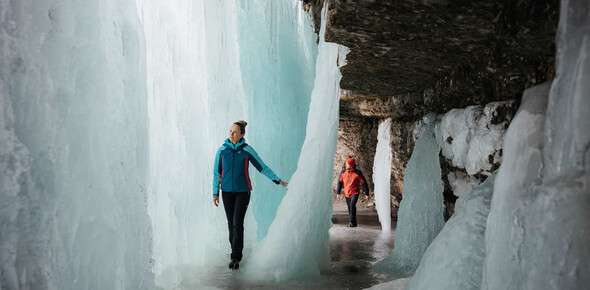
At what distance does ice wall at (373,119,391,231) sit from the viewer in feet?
24.8

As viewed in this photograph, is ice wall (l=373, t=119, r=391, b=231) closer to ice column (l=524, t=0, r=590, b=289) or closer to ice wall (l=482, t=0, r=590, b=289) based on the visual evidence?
ice wall (l=482, t=0, r=590, b=289)

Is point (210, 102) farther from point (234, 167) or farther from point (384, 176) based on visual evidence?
point (384, 176)

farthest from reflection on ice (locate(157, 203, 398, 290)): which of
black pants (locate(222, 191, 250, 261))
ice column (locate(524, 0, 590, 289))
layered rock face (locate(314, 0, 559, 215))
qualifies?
ice column (locate(524, 0, 590, 289))

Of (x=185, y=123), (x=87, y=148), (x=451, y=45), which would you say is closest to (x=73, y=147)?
(x=87, y=148)

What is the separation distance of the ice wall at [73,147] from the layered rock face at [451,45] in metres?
1.38

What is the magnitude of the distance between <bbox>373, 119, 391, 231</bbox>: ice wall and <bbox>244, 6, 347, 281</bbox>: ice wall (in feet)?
11.6

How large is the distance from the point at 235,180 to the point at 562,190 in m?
3.12

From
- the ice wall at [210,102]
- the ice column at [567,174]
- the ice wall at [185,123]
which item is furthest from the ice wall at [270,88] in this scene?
the ice column at [567,174]

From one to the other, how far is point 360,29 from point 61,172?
188 cm

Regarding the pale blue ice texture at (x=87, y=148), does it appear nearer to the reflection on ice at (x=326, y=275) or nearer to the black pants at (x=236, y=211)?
the reflection on ice at (x=326, y=275)

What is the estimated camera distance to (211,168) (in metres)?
5.41

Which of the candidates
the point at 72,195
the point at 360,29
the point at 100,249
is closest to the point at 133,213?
the point at 100,249

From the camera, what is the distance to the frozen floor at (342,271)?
145 inches

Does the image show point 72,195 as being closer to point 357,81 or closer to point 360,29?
point 360,29
